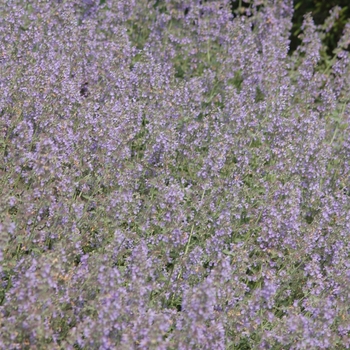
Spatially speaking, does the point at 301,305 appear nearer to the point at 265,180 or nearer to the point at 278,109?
the point at 265,180

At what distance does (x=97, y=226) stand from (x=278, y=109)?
2.01m

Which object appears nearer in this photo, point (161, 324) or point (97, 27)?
point (161, 324)

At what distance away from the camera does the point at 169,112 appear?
211 inches

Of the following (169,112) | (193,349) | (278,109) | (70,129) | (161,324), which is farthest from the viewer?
(278,109)

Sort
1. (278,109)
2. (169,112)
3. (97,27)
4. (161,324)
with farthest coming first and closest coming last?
1. (97,27)
2. (278,109)
3. (169,112)
4. (161,324)

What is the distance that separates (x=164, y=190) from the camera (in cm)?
443

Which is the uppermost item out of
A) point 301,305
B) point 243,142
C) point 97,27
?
point 97,27

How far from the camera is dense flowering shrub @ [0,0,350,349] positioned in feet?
12.1

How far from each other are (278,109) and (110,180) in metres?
1.73

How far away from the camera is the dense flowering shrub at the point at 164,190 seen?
3678 millimetres

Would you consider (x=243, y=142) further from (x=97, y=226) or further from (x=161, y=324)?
(x=161, y=324)

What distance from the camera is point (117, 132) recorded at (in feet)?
15.7

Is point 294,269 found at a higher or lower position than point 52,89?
lower

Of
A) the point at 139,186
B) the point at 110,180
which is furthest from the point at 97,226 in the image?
the point at 139,186
